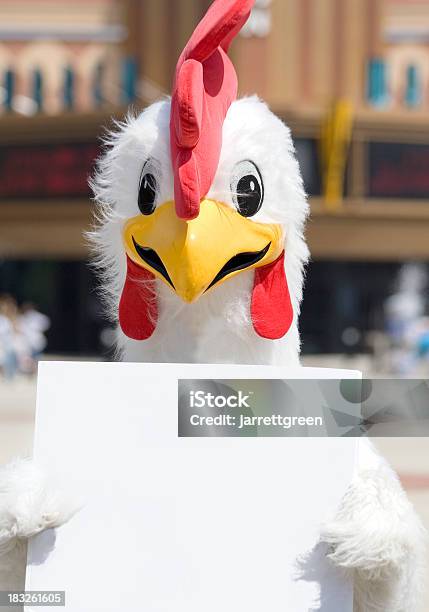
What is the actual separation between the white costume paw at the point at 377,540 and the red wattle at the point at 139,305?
711mm

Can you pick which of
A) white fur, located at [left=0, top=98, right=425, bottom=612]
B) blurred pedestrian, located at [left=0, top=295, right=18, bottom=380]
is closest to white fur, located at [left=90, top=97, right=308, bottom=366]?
white fur, located at [left=0, top=98, right=425, bottom=612]

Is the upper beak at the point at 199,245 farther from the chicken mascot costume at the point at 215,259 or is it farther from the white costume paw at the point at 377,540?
the white costume paw at the point at 377,540

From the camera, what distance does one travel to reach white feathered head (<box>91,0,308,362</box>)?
2.43 m

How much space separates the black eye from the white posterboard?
0.56 metres

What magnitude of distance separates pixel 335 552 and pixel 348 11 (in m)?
19.1

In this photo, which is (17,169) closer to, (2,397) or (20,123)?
(20,123)

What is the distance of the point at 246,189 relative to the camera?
2619mm

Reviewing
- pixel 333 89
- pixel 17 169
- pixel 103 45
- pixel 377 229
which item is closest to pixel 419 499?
pixel 377 229

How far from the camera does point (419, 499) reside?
18.6ft

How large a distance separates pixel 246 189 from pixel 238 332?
1.23 feet

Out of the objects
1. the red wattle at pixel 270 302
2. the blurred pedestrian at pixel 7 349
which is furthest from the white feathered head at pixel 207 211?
the blurred pedestrian at pixel 7 349

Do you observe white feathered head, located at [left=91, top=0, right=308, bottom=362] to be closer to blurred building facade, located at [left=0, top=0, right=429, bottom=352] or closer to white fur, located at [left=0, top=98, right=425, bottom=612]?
white fur, located at [left=0, top=98, right=425, bottom=612]

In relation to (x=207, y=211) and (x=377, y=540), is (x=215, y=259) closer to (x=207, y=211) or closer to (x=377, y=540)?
(x=207, y=211)

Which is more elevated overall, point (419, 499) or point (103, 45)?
point (103, 45)
